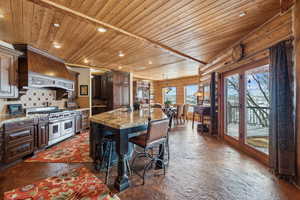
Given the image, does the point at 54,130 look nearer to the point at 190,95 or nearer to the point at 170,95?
the point at 190,95

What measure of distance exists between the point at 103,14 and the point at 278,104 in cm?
323

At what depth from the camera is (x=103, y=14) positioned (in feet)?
7.47

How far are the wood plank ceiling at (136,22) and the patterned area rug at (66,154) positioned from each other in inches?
107

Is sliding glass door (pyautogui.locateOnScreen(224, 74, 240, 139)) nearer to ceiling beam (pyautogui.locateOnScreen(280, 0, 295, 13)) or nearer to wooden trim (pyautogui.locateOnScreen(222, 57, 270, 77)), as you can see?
wooden trim (pyautogui.locateOnScreen(222, 57, 270, 77))

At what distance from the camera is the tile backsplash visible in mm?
3182

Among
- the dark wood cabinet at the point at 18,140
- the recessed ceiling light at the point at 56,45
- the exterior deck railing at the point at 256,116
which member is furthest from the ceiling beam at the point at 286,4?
the dark wood cabinet at the point at 18,140

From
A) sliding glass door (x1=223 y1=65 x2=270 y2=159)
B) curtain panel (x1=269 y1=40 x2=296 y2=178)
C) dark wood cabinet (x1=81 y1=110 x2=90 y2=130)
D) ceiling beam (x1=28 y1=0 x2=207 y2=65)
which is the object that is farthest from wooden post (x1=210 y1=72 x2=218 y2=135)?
dark wood cabinet (x1=81 y1=110 x2=90 y2=130)

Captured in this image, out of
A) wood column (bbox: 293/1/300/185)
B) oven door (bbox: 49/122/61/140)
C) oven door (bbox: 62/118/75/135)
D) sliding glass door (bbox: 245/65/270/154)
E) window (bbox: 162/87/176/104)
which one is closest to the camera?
wood column (bbox: 293/1/300/185)

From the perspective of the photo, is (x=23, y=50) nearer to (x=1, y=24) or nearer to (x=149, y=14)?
(x=1, y=24)

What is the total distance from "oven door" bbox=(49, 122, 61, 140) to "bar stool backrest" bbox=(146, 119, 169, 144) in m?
3.05

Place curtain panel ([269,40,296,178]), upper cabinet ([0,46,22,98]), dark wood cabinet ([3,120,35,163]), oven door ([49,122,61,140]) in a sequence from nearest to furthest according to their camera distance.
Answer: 1. curtain panel ([269,40,296,178])
2. dark wood cabinet ([3,120,35,163])
3. upper cabinet ([0,46,22,98])
4. oven door ([49,122,61,140])

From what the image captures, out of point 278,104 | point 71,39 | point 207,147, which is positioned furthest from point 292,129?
point 71,39

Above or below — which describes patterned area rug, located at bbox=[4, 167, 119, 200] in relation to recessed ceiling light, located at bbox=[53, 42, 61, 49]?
below

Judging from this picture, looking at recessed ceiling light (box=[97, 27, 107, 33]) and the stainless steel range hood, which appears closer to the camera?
recessed ceiling light (box=[97, 27, 107, 33])
